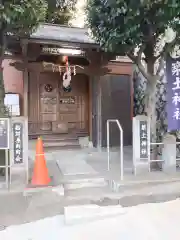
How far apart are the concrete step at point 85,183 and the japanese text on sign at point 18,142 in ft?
3.31

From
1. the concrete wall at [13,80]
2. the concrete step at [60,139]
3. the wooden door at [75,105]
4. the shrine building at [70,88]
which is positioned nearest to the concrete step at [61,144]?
the concrete step at [60,139]

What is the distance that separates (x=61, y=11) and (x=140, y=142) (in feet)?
37.1

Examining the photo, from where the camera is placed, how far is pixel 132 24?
5594 millimetres

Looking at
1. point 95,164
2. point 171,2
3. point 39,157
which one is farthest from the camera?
point 95,164

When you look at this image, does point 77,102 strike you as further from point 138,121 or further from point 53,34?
point 138,121

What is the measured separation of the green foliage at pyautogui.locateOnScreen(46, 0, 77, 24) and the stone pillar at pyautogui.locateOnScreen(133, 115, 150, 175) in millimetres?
10496

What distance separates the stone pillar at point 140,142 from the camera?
233 inches

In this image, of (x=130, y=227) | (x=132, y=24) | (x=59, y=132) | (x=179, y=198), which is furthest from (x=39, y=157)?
(x=59, y=132)

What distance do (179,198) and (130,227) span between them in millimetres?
1619

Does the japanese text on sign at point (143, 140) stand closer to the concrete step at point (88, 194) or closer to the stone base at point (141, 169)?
the stone base at point (141, 169)

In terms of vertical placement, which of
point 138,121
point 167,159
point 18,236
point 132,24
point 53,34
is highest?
point 53,34

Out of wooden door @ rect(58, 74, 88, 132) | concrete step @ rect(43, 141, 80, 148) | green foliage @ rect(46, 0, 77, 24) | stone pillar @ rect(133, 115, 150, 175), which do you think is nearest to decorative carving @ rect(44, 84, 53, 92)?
wooden door @ rect(58, 74, 88, 132)

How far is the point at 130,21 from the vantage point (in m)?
5.54

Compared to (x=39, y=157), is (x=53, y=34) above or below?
above
